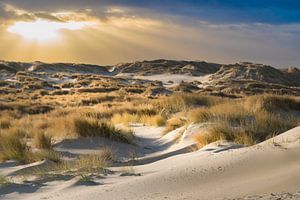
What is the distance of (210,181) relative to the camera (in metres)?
6.79

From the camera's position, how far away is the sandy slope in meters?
6.27

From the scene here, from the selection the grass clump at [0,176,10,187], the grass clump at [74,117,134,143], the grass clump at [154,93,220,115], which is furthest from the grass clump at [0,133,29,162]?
the grass clump at [154,93,220,115]

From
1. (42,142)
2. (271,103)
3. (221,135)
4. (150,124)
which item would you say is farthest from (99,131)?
(271,103)

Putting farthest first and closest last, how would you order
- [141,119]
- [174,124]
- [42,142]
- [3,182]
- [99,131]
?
1. [141,119]
2. [174,124]
3. [99,131]
4. [42,142]
5. [3,182]

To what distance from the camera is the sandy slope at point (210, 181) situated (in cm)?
627

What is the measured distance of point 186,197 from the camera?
6195 mm

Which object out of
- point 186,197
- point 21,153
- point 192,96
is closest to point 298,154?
point 186,197

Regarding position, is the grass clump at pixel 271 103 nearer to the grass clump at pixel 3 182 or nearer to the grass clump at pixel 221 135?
the grass clump at pixel 221 135

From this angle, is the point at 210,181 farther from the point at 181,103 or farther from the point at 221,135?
the point at 181,103

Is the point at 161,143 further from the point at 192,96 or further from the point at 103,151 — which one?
the point at 192,96

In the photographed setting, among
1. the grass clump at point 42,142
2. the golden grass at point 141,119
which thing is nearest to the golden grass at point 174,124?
the golden grass at point 141,119

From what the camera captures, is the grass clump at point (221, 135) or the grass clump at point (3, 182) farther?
the grass clump at point (221, 135)

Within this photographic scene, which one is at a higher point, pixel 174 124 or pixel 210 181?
pixel 210 181

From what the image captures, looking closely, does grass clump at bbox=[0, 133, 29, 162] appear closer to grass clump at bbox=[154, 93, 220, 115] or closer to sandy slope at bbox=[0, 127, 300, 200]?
sandy slope at bbox=[0, 127, 300, 200]
